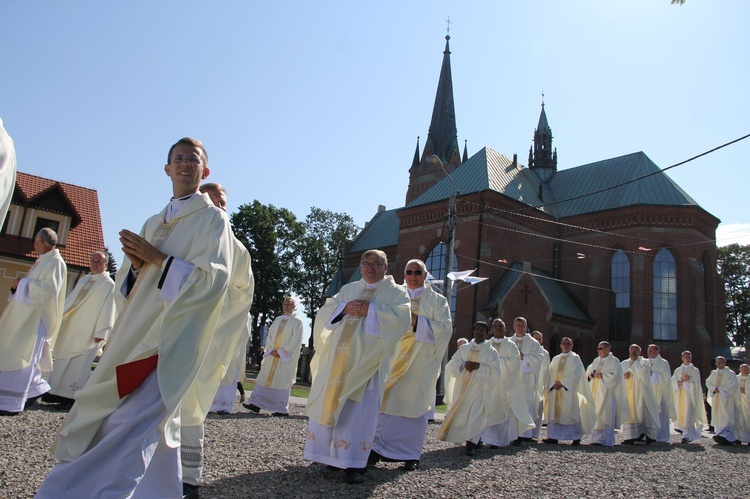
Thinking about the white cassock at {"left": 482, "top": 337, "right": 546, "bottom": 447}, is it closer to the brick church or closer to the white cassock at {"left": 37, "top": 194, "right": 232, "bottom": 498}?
the white cassock at {"left": 37, "top": 194, "right": 232, "bottom": 498}

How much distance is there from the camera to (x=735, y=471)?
389 inches

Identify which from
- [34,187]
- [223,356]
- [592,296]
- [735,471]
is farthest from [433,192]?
[223,356]

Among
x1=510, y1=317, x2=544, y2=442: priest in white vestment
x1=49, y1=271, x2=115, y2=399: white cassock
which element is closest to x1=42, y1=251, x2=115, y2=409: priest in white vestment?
x1=49, y1=271, x2=115, y2=399: white cassock

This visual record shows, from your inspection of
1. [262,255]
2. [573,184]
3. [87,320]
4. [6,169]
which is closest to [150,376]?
[6,169]

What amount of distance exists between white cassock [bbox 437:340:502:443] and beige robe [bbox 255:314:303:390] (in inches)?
155

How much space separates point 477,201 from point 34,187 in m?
22.0

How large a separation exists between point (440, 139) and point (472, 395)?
159 feet

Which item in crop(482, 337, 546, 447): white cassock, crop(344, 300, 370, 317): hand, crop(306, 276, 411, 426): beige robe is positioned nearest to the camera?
crop(306, 276, 411, 426): beige robe

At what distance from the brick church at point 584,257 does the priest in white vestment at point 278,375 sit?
65.5 feet

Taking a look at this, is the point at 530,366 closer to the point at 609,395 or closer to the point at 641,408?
the point at 609,395

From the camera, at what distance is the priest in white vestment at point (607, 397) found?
13.7m

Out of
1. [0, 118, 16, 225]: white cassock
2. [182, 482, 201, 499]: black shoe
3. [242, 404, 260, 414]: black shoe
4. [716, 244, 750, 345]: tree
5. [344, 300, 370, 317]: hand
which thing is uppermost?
[716, 244, 750, 345]: tree

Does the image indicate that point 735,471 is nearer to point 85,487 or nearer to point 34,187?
point 85,487

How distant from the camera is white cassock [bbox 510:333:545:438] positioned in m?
12.7
